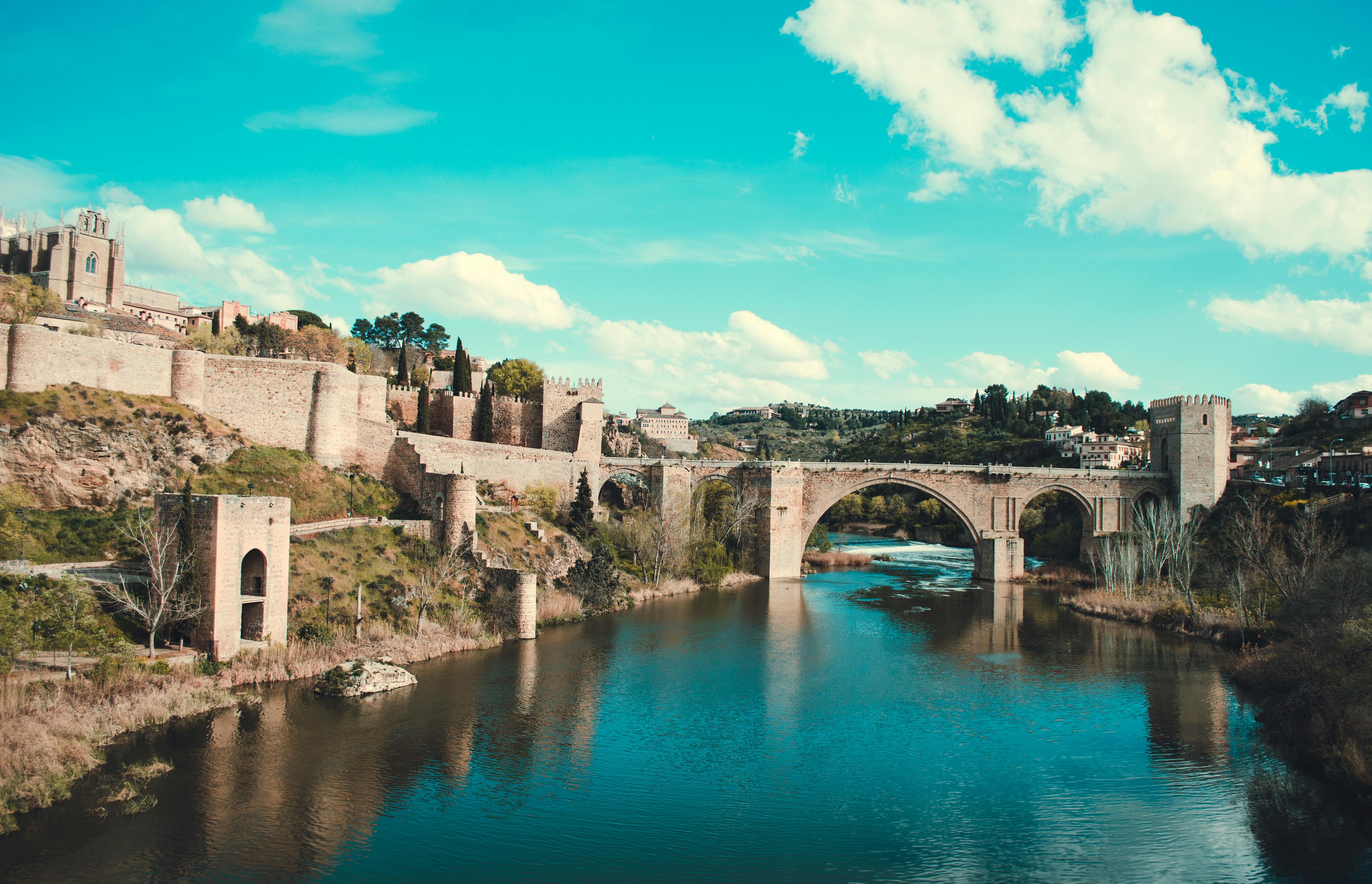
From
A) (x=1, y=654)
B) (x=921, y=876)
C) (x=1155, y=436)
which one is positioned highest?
(x=1155, y=436)

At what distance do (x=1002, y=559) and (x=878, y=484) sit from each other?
6.76 m

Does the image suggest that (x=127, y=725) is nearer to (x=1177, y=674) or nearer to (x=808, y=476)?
(x=1177, y=674)

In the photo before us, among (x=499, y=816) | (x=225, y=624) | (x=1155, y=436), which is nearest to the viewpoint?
(x=499, y=816)

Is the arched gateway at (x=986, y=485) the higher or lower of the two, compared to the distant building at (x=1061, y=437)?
lower

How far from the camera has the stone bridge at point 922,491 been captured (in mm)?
40906

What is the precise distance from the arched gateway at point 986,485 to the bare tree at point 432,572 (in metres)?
15.0

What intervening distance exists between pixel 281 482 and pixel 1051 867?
22635 mm

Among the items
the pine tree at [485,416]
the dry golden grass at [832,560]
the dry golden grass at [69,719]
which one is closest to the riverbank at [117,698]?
the dry golden grass at [69,719]

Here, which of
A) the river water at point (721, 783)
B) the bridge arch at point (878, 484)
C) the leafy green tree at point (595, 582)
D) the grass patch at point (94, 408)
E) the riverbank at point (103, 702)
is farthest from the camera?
the bridge arch at point (878, 484)

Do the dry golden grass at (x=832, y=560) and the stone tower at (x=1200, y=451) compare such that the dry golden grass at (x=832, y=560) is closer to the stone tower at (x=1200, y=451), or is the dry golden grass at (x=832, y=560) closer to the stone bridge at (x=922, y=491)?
the stone bridge at (x=922, y=491)

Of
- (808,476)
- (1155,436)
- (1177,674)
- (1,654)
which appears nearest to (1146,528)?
(1155,436)

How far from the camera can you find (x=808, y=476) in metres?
42.7

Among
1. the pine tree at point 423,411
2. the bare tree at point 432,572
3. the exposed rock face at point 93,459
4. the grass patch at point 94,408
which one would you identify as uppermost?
the pine tree at point 423,411

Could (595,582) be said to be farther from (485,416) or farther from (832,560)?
(832,560)
